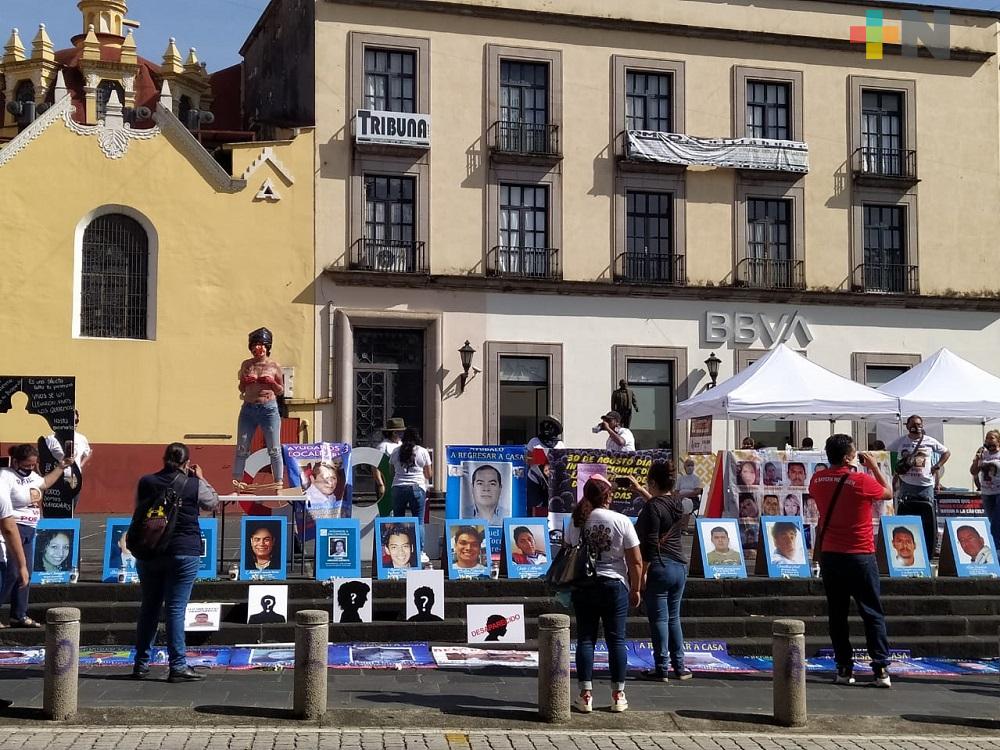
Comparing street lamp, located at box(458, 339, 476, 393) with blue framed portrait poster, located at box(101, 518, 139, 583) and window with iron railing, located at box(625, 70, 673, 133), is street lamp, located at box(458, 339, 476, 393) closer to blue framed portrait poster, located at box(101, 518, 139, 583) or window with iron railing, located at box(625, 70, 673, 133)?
window with iron railing, located at box(625, 70, 673, 133)

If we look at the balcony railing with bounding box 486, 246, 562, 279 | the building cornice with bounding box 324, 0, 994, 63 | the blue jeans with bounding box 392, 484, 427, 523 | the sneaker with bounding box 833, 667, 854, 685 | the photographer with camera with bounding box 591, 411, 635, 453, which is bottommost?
the sneaker with bounding box 833, 667, 854, 685

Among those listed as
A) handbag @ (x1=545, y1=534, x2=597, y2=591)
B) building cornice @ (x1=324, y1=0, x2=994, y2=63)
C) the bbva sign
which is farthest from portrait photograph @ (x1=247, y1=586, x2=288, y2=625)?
the bbva sign

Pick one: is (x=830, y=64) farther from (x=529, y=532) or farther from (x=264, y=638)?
(x=264, y=638)

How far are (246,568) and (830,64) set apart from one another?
22125mm

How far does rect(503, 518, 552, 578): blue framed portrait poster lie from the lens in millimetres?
13188

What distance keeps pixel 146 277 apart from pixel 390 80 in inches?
261

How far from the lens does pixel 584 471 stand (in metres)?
14.8

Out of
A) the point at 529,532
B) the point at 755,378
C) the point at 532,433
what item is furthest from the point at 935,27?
the point at 529,532

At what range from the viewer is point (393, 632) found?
1218cm

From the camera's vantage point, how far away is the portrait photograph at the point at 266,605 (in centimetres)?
1212

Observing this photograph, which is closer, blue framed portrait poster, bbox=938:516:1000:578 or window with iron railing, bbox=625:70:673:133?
blue framed portrait poster, bbox=938:516:1000:578

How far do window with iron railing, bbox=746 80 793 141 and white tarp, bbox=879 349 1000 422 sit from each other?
11436mm

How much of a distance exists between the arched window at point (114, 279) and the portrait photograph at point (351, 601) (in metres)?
15.0

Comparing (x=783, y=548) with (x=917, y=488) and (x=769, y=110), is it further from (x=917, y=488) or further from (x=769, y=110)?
(x=769, y=110)
